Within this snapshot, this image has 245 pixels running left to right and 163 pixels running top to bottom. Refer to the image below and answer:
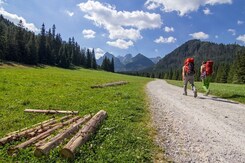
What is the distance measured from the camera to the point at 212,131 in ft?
32.0

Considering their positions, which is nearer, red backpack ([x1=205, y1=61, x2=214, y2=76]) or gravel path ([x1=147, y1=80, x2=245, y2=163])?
gravel path ([x1=147, y1=80, x2=245, y2=163])

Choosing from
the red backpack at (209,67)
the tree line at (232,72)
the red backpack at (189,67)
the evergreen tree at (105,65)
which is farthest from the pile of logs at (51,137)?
the evergreen tree at (105,65)

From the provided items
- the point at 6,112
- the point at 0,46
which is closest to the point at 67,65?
the point at 0,46

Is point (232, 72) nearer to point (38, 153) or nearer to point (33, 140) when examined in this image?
point (33, 140)

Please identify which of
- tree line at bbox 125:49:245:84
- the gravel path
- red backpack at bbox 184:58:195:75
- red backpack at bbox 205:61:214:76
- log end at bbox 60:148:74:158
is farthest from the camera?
tree line at bbox 125:49:245:84

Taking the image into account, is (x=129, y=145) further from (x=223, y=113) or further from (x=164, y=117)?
(x=223, y=113)

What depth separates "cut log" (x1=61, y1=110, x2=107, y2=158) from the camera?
682 centimetres

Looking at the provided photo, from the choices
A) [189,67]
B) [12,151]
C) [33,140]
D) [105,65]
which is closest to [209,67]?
[189,67]

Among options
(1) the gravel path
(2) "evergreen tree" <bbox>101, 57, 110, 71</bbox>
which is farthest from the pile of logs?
(2) "evergreen tree" <bbox>101, 57, 110, 71</bbox>

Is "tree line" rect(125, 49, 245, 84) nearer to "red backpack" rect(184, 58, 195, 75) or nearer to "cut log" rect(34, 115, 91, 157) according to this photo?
"red backpack" rect(184, 58, 195, 75)

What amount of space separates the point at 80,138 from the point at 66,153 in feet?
2.99

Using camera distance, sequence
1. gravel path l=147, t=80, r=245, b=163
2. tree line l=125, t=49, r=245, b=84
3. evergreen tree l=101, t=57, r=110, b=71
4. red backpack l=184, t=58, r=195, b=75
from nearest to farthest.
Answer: gravel path l=147, t=80, r=245, b=163 → red backpack l=184, t=58, r=195, b=75 → tree line l=125, t=49, r=245, b=84 → evergreen tree l=101, t=57, r=110, b=71

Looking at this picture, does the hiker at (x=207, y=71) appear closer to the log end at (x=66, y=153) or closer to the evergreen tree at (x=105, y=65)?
the log end at (x=66, y=153)

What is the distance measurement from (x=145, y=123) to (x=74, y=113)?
365 centimetres
